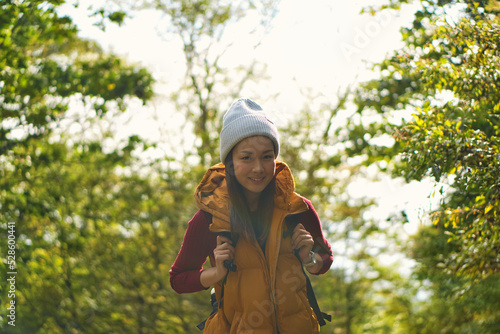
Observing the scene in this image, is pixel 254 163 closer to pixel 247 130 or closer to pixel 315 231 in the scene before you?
pixel 247 130

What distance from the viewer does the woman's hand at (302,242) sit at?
2242mm

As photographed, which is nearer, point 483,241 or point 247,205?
point 247,205

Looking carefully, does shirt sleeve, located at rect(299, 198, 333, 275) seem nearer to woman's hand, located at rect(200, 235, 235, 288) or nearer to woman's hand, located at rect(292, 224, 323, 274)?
woman's hand, located at rect(292, 224, 323, 274)

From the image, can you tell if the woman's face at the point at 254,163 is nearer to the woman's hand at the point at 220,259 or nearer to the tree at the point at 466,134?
the woman's hand at the point at 220,259

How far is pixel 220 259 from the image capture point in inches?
85.4

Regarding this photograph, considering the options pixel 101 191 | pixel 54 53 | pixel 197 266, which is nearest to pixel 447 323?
pixel 101 191

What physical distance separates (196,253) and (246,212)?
366 millimetres

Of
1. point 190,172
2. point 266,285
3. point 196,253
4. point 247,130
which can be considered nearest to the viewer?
point 266,285

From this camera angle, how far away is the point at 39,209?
629cm

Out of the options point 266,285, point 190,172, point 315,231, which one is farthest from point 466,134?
point 190,172

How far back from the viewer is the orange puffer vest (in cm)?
214

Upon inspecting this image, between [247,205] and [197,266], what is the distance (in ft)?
1.43

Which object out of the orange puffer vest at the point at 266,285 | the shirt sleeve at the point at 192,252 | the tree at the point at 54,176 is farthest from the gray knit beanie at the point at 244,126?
the tree at the point at 54,176

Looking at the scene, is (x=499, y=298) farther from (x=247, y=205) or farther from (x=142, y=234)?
(x=142, y=234)
